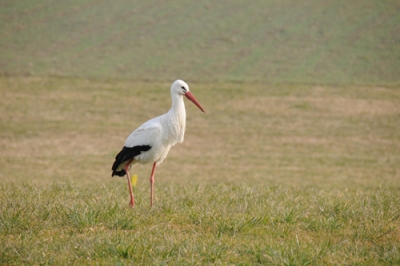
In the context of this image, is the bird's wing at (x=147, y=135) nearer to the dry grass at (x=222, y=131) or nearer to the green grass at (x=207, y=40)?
the dry grass at (x=222, y=131)

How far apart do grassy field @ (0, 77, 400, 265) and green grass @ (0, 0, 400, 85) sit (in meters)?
2.59

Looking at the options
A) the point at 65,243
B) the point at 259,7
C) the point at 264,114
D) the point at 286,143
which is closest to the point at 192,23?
the point at 259,7

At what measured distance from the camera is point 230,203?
7160mm

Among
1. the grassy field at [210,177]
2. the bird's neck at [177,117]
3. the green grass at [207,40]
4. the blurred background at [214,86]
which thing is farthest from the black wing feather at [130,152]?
the green grass at [207,40]

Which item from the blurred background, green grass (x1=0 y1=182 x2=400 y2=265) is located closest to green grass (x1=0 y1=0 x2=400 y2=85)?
the blurred background

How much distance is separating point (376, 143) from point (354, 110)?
5.17 meters

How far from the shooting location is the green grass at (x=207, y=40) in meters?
36.6

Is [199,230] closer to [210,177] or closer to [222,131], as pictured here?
[210,177]

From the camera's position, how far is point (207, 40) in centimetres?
4100

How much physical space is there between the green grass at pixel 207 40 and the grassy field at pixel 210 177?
102 inches

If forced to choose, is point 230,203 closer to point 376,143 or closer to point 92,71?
point 376,143

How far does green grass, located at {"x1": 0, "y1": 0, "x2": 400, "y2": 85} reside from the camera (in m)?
36.6

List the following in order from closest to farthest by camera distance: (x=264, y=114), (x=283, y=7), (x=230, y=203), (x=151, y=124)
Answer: (x=230, y=203) → (x=151, y=124) → (x=264, y=114) → (x=283, y=7)

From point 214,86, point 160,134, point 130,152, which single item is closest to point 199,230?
point 160,134
